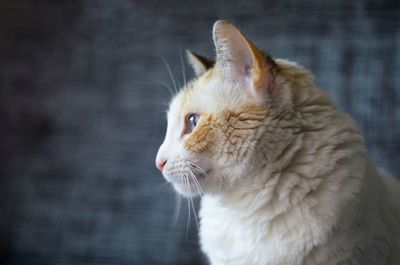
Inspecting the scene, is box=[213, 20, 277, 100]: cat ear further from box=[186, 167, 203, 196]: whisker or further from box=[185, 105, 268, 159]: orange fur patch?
box=[186, 167, 203, 196]: whisker

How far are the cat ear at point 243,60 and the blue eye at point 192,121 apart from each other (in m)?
0.10

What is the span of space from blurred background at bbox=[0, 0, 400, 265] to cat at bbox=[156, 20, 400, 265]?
45 centimetres

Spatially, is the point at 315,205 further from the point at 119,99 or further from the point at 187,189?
the point at 119,99

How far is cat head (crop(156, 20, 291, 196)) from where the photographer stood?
85cm

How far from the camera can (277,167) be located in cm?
87

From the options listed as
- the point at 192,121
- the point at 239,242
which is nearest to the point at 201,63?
the point at 192,121

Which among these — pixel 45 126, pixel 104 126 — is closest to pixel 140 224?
pixel 104 126

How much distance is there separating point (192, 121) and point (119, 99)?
0.61 meters

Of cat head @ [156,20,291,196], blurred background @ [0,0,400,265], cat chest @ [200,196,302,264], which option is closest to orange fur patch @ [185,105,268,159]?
cat head @ [156,20,291,196]

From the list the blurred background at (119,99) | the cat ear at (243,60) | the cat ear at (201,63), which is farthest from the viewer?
the blurred background at (119,99)

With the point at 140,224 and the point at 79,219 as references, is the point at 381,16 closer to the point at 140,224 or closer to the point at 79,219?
the point at 140,224

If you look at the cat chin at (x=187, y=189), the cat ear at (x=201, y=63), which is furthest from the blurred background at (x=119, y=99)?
the cat chin at (x=187, y=189)

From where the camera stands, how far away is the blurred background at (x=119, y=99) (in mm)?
1317

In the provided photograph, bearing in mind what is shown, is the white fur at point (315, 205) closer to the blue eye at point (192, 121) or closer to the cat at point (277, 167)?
the cat at point (277, 167)
